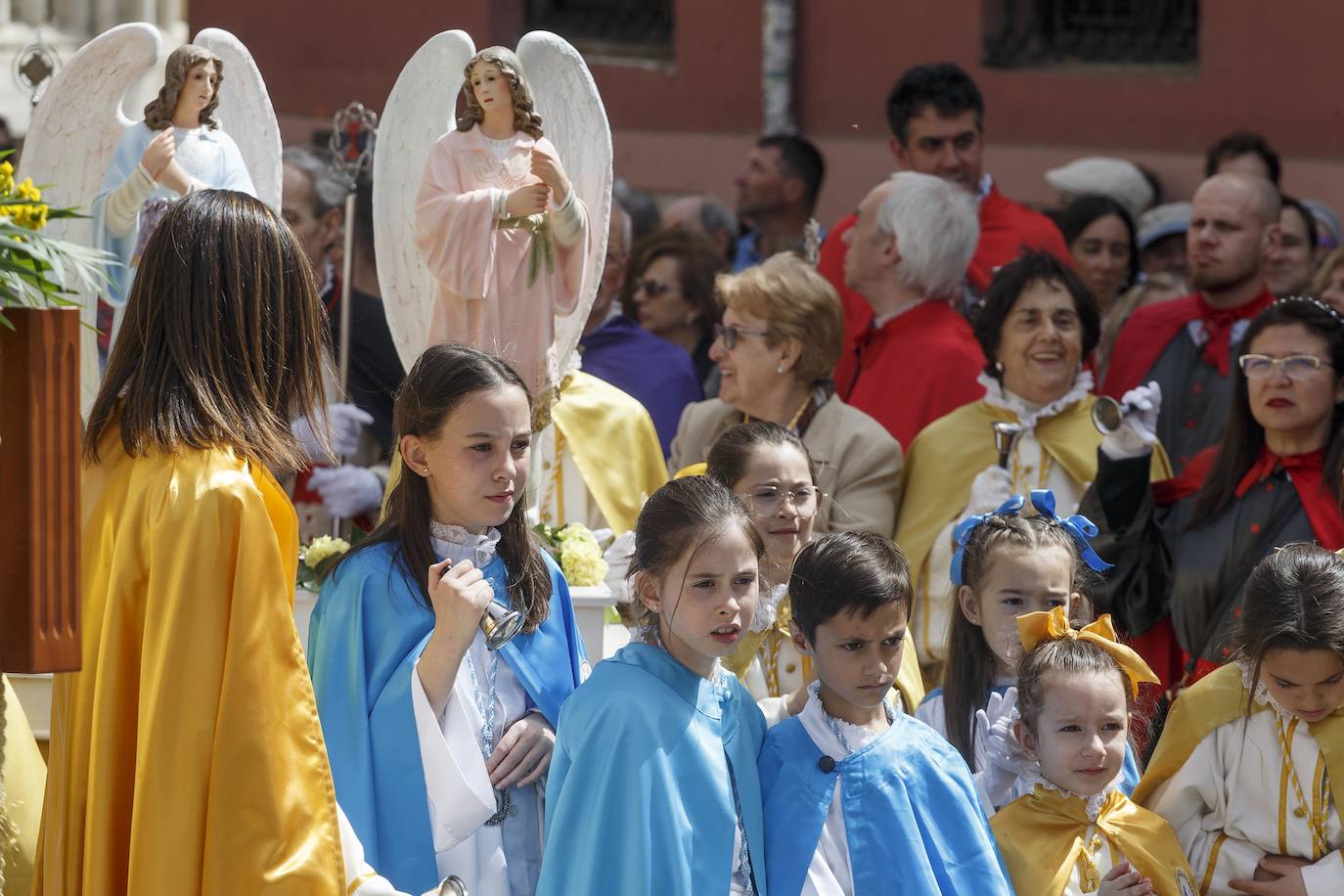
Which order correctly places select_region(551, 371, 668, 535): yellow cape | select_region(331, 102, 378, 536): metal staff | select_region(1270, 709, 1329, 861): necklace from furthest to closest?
1. select_region(331, 102, 378, 536): metal staff
2. select_region(551, 371, 668, 535): yellow cape
3. select_region(1270, 709, 1329, 861): necklace

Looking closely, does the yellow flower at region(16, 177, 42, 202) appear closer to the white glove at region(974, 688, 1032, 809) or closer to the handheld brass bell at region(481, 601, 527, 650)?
the handheld brass bell at region(481, 601, 527, 650)

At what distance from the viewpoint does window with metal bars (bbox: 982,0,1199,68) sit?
1068cm

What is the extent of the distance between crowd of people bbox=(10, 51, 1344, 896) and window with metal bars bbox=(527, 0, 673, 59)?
6.48 metres

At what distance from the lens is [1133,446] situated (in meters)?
5.62

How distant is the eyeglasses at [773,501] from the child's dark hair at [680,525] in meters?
0.71

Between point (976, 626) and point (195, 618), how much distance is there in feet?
6.45

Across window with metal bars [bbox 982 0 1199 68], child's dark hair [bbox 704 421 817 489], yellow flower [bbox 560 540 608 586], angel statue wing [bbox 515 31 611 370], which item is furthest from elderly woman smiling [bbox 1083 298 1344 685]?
window with metal bars [bbox 982 0 1199 68]

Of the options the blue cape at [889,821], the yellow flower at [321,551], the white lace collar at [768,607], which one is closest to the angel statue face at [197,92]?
the yellow flower at [321,551]

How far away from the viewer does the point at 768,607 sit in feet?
15.4

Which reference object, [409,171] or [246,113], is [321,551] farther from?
[246,113]

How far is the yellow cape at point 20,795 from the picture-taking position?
3861 mm

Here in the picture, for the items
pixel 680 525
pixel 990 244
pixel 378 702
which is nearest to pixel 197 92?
pixel 378 702

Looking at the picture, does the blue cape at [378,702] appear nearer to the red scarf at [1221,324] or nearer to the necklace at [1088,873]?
the necklace at [1088,873]

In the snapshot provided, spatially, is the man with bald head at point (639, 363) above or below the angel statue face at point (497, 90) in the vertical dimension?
below
